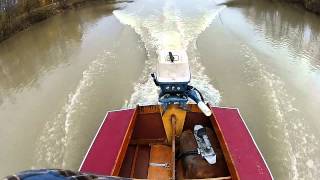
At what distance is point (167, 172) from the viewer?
5875mm

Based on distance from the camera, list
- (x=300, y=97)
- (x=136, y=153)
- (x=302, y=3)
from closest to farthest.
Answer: (x=136, y=153) → (x=300, y=97) → (x=302, y=3)

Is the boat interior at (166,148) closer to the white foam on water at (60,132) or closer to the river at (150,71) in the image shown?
the river at (150,71)

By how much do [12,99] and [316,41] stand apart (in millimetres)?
8699

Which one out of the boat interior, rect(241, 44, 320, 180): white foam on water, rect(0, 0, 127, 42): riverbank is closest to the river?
rect(241, 44, 320, 180): white foam on water

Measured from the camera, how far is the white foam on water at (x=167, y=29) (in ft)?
29.1

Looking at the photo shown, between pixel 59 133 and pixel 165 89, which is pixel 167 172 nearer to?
pixel 165 89

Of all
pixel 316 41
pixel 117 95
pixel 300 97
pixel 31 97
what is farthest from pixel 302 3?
pixel 31 97

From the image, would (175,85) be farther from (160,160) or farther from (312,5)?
(312,5)

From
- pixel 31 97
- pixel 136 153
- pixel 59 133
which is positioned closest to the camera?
pixel 136 153

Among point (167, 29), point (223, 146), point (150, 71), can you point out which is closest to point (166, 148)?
point (223, 146)

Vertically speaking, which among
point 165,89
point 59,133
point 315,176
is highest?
point 165,89

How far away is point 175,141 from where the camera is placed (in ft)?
20.6

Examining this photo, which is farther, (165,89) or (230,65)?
(230,65)

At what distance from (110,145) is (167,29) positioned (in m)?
6.47
